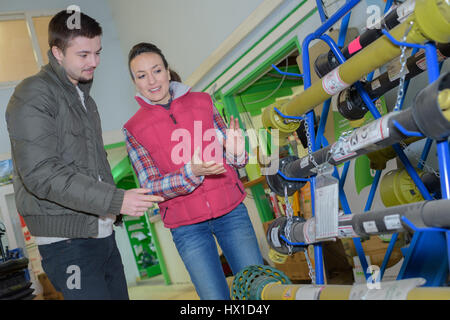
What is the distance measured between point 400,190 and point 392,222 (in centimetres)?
68

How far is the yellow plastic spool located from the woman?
532 mm

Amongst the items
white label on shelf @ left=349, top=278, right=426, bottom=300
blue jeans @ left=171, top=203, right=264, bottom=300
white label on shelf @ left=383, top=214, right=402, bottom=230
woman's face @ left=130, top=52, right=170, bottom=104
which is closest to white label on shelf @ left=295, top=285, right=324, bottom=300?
white label on shelf @ left=349, top=278, right=426, bottom=300

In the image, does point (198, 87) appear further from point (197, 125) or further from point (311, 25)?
point (197, 125)

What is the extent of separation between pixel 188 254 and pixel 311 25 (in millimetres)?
1881

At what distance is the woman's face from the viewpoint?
6.00ft

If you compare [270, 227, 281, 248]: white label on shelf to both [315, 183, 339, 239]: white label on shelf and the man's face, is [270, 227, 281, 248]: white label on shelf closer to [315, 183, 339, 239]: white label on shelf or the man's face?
[315, 183, 339, 239]: white label on shelf

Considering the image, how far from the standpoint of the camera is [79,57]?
161 centimetres

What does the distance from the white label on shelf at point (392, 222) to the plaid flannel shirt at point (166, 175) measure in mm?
799

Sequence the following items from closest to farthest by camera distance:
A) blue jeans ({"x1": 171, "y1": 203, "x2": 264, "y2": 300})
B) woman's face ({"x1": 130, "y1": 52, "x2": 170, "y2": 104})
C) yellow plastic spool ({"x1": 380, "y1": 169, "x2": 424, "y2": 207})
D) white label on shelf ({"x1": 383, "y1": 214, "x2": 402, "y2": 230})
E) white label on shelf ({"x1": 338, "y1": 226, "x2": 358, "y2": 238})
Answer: white label on shelf ({"x1": 383, "y1": 214, "x2": 402, "y2": 230}) < white label on shelf ({"x1": 338, "y1": 226, "x2": 358, "y2": 238}) < yellow plastic spool ({"x1": 380, "y1": 169, "x2": 424, "y2": 207}) < blue jeans ({"x1": 171, "y1": 203, "x2": 264, "y2": 300}) < woman's face ({"x1": 130, "y1": 52, "x2": 170, "y2": 104})

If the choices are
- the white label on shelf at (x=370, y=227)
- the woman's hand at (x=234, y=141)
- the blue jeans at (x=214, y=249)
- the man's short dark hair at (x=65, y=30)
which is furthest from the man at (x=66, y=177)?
the white label on shelf at (x=370, y=227)

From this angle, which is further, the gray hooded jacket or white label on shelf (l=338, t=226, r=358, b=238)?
the gray hooded jacket

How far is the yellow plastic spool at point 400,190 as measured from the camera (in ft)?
5.01

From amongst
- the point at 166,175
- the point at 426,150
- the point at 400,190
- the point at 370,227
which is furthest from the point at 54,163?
the point at 426,150

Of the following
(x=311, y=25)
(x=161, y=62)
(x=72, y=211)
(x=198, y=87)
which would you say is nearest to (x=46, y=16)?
(x=198, y=87)
